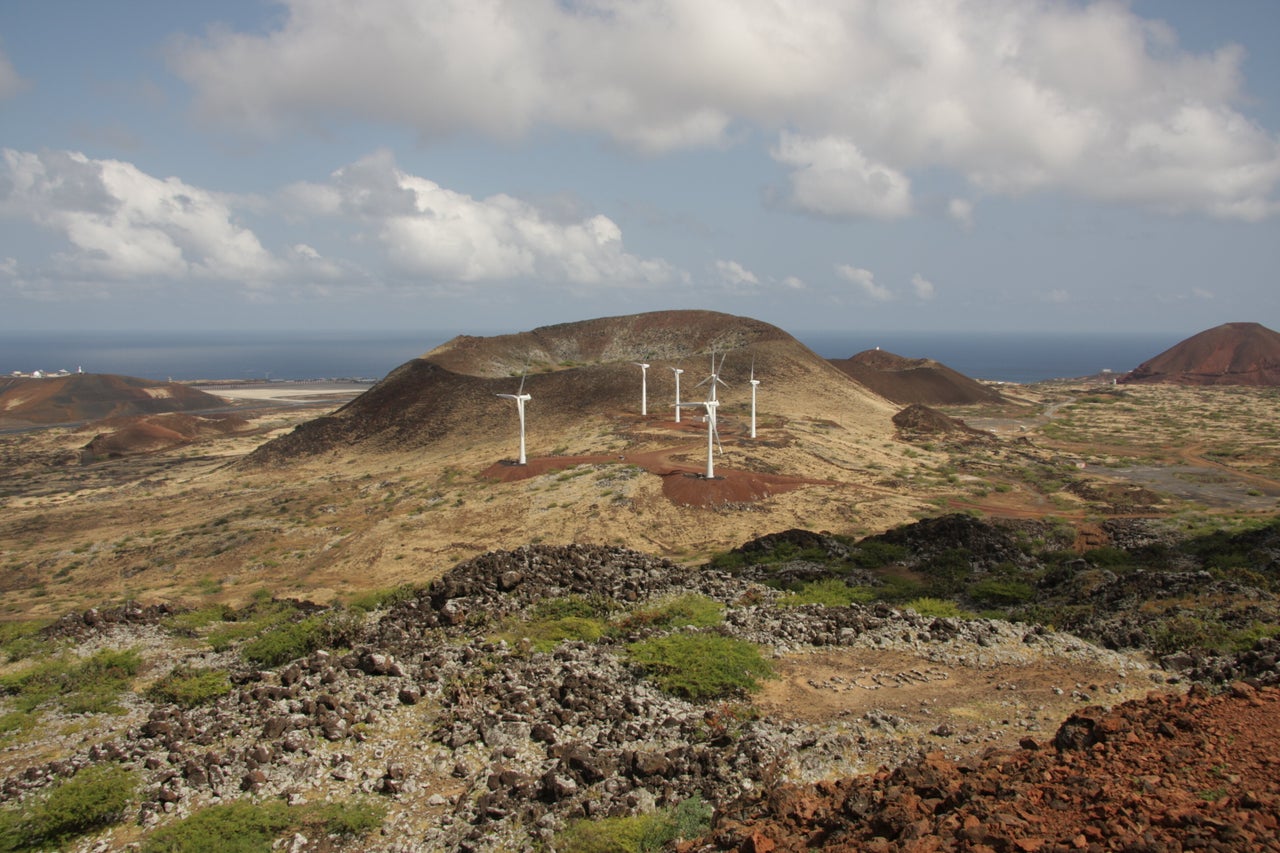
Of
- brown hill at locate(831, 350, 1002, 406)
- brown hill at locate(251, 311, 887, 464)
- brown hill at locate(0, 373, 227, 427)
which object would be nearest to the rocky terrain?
brown hill at locate(251, 311, 887, 464)

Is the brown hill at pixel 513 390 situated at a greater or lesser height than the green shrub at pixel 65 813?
greater

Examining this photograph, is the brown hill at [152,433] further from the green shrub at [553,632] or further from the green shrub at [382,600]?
the green shrub at [553,632]

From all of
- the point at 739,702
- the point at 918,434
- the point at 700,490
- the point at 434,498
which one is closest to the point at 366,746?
the point at 739,702

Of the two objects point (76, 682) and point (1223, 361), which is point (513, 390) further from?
point (1223, 361)

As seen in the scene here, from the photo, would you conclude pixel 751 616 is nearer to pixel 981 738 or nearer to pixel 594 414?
pixel 981 738

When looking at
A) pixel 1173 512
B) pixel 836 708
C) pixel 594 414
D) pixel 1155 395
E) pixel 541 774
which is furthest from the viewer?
pixel 1155 395

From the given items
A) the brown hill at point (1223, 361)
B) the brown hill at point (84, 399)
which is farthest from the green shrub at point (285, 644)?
the brown hill at point (1223, 361)
